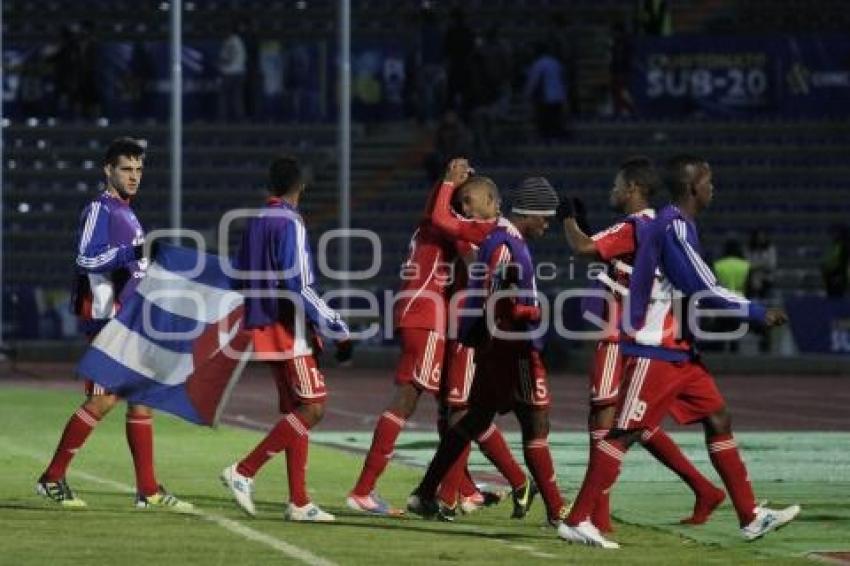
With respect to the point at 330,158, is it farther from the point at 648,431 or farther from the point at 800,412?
the point at 648,431

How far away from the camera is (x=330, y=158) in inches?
1811

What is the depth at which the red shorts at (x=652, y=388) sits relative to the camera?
524 inches

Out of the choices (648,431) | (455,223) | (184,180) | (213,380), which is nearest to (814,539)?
(648,431)

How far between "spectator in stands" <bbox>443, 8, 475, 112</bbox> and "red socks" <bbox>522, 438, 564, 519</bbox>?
2982cm

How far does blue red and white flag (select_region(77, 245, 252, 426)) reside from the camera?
1558cm

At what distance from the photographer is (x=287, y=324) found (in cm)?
1470

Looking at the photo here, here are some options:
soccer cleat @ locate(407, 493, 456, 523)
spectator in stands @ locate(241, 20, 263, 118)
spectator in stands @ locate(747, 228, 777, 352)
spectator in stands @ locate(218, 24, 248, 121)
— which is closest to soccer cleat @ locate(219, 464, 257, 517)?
soccer cleat @ locate(407, 493, 456, 523)

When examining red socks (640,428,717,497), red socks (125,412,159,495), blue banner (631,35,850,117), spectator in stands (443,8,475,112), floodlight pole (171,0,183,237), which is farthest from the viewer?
spectator in stands (443,8,475,112)

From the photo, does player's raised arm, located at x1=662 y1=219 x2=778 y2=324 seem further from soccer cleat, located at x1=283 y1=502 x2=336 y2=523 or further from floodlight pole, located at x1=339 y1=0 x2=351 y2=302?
floodlight pole, located at x1=339 y1=0 x2=351 y2=302

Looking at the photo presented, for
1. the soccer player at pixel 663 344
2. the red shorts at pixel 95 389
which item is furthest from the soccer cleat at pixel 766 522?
the red shorts at pixel 95 389

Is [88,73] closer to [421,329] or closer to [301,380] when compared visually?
[421,329]

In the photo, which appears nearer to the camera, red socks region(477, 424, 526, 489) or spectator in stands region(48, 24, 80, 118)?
red socks region(477, 424, 526, 489)

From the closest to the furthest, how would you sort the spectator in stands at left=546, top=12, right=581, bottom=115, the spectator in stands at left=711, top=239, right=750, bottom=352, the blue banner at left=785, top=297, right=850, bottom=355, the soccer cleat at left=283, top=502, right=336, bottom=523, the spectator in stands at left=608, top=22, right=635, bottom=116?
the soccer cleat at left=283, top=502, right=336, bottom=523, the spectator in stands at left=711, top=239, right=750, bottom=352, the blue banner at left=785, top=297, right=850, bottom=355, the spectator in stands at left=608, top=22, right=635, bottom=116, the spectator in stands at left=546, top=12, right=581, bottom=115

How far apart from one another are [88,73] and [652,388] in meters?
33.5
